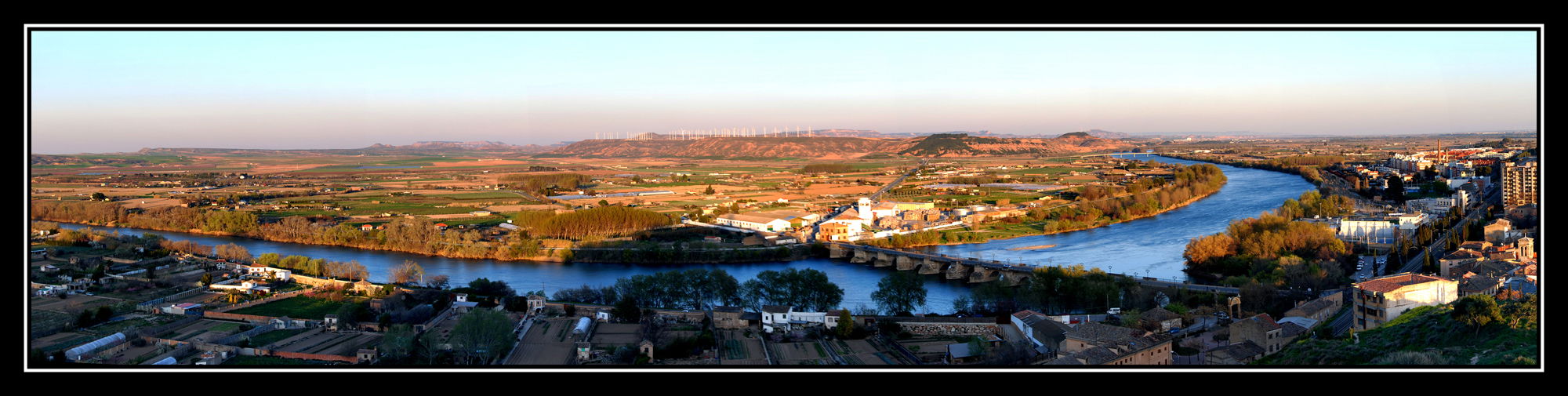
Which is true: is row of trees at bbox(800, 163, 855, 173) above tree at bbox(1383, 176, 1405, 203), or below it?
above

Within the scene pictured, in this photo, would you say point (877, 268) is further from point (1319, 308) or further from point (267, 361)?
point (267, 361)

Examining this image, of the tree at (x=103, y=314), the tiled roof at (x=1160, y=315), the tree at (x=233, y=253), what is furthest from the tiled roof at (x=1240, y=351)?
the tree at (x=233, y=253)

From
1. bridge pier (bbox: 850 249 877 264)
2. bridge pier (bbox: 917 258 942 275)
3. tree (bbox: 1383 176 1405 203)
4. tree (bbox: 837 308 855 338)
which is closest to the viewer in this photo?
tree (bbox: 837 308 855 338)

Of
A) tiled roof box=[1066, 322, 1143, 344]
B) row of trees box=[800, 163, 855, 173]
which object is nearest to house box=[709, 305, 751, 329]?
tiled roof box=[1066, 322, 1143, 344]

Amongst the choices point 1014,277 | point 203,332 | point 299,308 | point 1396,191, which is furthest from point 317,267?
point 1396,191

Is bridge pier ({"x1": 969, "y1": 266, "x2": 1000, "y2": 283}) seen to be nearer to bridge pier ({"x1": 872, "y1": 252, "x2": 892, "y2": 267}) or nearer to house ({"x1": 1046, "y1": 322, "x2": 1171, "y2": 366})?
bridge pier ({"x1": 872, "y1": 252, "x2": 892, "y2": 267})

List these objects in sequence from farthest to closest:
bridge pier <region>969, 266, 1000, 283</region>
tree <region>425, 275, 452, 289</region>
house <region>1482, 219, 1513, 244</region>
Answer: bridge pier <region>969, 266, 1000, 283</region>
tree <region>425, 275, 452, 289</region>
house <region>1482, 219, 1513, 244</region>
